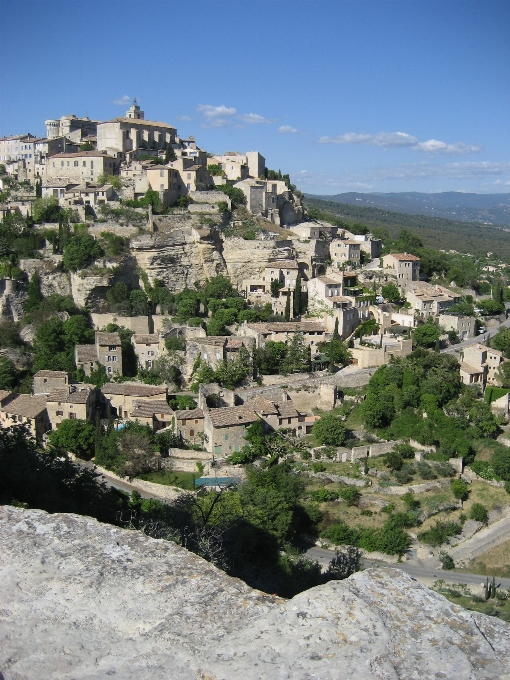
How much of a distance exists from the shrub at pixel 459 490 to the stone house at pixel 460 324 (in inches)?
502

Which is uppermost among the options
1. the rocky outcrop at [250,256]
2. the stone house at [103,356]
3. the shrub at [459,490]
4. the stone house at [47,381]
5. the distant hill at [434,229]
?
the distant hill at [434,229]

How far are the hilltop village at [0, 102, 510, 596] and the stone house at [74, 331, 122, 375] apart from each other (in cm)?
7

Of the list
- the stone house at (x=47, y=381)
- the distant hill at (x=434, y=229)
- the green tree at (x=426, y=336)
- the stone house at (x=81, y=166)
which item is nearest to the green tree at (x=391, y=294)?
the green tree at (x=426, y=336)

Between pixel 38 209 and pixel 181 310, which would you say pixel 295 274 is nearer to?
pixel 181 310

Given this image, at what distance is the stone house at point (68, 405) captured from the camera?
93.1 feet

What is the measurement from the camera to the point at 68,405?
1122 inches

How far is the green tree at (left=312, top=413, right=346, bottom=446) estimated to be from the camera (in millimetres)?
28172

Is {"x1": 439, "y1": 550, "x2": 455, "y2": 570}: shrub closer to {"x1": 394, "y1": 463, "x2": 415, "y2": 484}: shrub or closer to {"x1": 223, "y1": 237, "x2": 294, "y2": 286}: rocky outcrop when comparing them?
{"x1": 394, "y1": 463, "x2": 415, "y2": 484}: shrub

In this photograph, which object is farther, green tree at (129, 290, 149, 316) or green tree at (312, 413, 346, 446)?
green tree at (129, 290, 149, 316)

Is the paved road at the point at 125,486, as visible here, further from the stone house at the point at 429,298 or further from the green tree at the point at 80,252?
the stone house at the point at 429,298

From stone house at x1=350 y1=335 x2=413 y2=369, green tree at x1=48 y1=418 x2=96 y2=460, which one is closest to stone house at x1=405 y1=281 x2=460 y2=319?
stone house at x1=350 y1=335 x2=413 y2=369

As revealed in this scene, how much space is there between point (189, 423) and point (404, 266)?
2077 centimetres

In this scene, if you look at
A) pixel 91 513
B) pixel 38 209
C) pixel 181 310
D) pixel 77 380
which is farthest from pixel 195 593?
pixel 38 209

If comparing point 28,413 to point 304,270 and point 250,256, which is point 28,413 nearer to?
point 250,256
